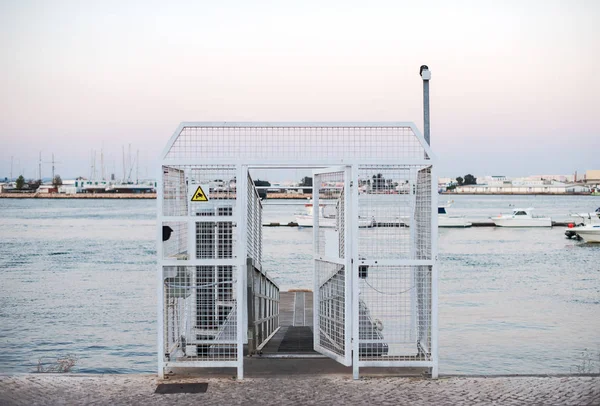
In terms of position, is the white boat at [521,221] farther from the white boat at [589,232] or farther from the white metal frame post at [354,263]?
the white metal frame post at [354,263]

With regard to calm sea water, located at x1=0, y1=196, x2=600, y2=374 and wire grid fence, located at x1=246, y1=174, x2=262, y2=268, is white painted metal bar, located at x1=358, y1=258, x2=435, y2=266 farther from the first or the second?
calm sea water, located at x1=0, y1=196, x2=600, y2=374

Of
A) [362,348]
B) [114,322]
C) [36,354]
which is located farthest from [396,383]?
[114,322]

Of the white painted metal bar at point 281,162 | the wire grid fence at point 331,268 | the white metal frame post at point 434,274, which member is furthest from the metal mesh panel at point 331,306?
the white painted metal bar at point 281,162

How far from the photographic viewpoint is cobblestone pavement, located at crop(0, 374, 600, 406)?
7.70 meters

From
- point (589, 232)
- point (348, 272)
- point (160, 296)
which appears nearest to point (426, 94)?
point (348, 272)

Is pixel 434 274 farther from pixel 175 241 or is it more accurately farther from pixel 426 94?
pixel 175 241

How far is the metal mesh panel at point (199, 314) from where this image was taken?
9.00m

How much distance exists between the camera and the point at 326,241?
383 inches

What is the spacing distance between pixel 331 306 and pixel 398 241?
1318mm

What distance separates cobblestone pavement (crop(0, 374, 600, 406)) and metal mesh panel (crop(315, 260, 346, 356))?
0.85m

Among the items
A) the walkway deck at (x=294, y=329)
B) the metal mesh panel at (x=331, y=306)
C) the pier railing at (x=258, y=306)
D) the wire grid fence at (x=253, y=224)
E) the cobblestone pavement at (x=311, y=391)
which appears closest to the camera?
the cobblestone pavement at (x=311, y=391)

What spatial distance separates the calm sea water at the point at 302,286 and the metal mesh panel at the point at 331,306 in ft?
18.3

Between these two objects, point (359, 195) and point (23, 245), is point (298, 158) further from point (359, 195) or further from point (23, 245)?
point (23, 245)

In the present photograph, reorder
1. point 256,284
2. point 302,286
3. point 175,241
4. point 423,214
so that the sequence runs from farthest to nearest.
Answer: point 302,286 < point 256,284 < point 175,241 < point 423,214
